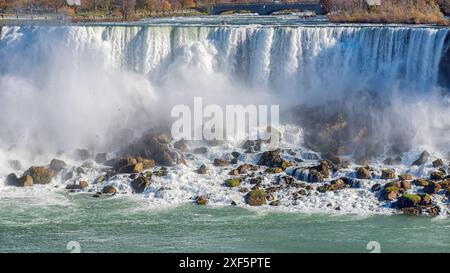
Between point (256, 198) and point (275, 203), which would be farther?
point (256, 198)

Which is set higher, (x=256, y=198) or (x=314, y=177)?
(x=314, y=177)

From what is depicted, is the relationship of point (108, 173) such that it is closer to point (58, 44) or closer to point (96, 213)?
point (96, 213)

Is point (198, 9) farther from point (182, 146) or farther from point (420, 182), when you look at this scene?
point (420, 182)

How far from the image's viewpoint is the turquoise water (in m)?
18.6

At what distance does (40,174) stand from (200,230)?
703 centimetres

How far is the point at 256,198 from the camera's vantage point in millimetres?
22000

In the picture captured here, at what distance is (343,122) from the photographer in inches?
1062

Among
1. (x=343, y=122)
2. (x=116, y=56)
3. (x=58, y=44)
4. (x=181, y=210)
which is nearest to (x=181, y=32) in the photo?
(x=116, y=56)

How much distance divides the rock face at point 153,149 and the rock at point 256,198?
3985 mm

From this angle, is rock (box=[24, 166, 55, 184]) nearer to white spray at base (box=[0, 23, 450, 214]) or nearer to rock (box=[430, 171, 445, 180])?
white spray at base (box=[0, 23, 450, 214])

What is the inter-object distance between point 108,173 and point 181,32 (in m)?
8.15

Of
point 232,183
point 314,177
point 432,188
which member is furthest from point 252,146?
point 432,188

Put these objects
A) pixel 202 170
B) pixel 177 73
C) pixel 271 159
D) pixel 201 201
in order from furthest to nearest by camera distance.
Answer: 1. pixel 177 73
2. pixel 271 159
3. pixel 202 170
4. pixel 201 201

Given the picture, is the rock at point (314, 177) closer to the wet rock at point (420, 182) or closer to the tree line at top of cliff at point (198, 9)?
the wet rock at point (420, 182)
